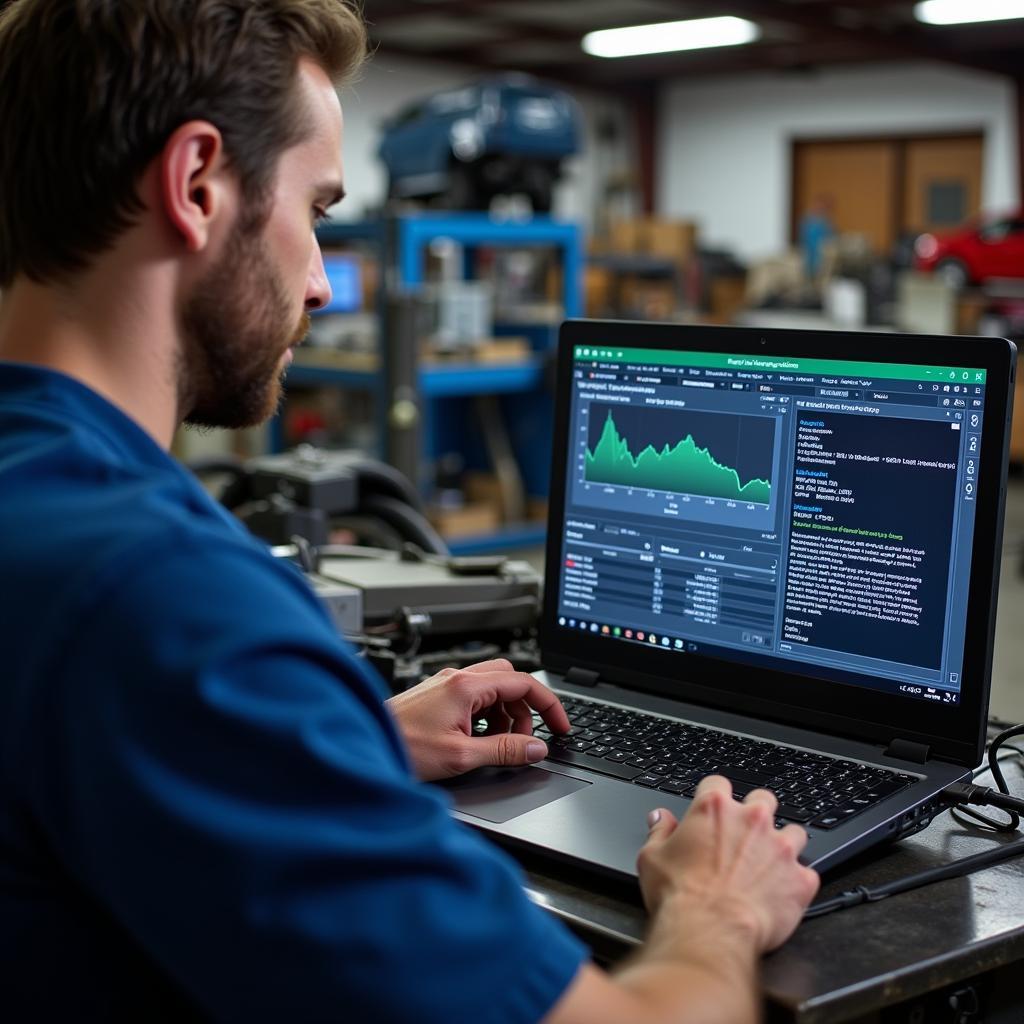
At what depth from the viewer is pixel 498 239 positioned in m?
4.92

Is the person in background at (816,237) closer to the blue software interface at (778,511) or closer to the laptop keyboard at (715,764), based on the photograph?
the blue software interface at (778,511)

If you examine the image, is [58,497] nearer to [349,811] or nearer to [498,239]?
[349,811]

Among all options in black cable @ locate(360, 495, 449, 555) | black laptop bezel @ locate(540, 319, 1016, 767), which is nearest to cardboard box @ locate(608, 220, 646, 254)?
black cable @ locate(360, 495, 449, 555)

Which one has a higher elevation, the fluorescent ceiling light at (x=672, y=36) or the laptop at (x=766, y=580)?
the fluorescent ceiling light at (x=672, y=36)

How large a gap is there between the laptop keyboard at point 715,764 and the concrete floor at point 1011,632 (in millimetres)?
1618

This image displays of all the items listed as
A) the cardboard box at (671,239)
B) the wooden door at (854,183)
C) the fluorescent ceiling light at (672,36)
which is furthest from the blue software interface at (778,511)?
the wooden door at (854,183)

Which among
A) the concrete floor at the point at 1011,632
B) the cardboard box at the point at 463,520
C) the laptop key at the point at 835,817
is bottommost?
the concrete floor at the point at 1011,632

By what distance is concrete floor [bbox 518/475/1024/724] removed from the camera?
141 inches

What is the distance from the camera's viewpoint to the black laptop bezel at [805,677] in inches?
39.4

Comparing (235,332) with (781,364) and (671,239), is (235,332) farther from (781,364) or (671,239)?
(671,239)

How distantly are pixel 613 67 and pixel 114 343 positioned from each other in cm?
1206

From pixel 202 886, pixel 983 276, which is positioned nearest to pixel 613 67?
pixel 983 276

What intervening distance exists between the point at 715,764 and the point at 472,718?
198 mm

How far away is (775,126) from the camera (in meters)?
12.1
